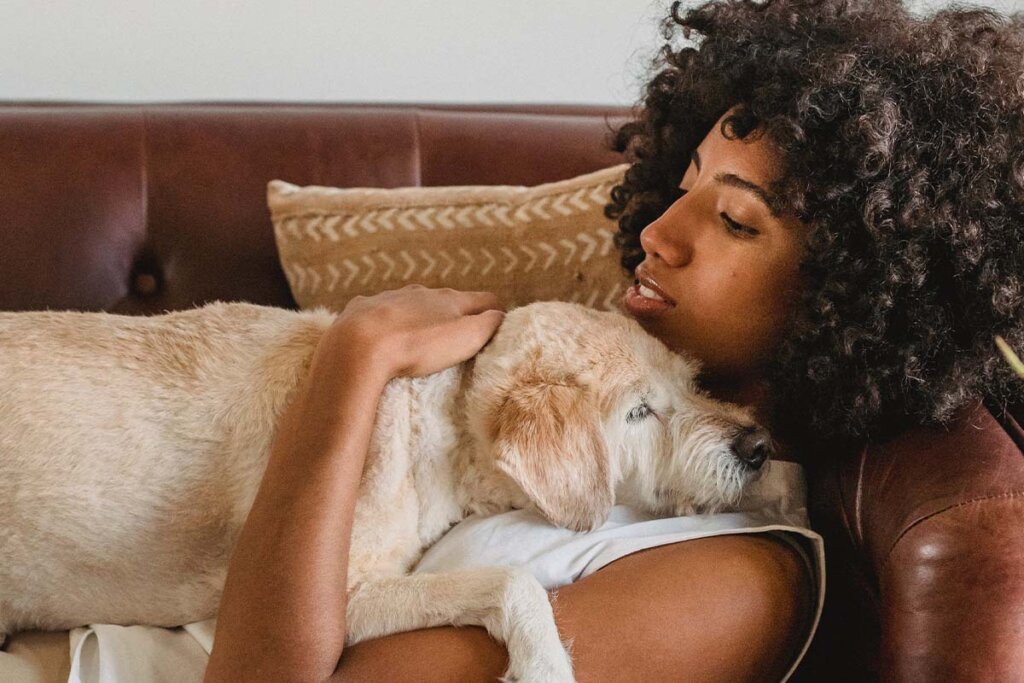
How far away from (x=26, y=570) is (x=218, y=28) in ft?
5.74

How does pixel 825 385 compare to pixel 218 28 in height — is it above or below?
below

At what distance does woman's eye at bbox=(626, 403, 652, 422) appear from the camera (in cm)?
154

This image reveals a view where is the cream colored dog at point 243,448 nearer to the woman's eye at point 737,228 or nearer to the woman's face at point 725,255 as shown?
the woman's face at point 725,255

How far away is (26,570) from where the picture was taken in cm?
145

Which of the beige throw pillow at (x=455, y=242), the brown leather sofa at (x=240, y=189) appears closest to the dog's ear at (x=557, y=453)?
the brown leather sofa at (x=240, y=189)

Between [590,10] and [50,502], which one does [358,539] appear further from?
[590,10]

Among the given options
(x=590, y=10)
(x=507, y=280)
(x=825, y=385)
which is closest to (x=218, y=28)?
(x=590, y=10)

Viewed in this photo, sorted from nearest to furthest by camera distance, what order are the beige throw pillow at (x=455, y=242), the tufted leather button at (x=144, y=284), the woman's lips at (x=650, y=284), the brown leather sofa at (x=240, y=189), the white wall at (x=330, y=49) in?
the brown leather sofa at (x=240, y=189), the woman's lips at (x=650, y=284), the beige throw pillow at (x=455, y=242), the tufted leather button at (x=144, y=284), the white wall at (x=330, y=49)

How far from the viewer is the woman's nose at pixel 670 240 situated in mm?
1549

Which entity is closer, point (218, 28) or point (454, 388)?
point (454, 388)

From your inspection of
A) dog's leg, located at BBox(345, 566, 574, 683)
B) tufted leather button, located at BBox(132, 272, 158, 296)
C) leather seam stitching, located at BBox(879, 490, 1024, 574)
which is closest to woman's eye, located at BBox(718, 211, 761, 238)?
leather seam stitching, located at BBox(879, 490, 1024, 574)

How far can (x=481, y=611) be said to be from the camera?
1.25 metres

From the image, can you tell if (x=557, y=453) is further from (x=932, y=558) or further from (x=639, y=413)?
(x=932, y=558)

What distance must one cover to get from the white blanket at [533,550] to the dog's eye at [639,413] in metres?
0.16
